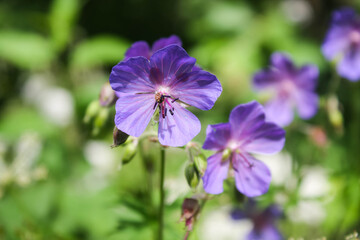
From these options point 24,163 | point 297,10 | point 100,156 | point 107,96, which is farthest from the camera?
point 297,10

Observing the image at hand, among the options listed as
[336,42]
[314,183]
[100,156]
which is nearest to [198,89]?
[336,42]

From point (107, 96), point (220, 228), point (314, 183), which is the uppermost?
point (107, 96)

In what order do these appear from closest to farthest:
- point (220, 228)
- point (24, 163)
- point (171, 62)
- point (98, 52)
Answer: point (171, 62) → point (24, 163) → point (220, 228) → point (98, 52)

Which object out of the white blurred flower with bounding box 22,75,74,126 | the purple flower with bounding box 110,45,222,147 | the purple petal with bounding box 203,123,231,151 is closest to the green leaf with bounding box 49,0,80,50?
the white blurred flower with bounding box 22,75,74,126

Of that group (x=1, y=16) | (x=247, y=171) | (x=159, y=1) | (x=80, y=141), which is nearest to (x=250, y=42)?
(x=159, y=1)

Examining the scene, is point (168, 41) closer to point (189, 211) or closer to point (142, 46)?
point (142, 46)

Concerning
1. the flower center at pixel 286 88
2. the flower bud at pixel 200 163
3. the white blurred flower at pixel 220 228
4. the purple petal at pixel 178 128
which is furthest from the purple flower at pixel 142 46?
the white blurred flower at pixel 220 228

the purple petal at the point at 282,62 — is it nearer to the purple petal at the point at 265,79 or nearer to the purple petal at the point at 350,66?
the purple petal at the point at 265,79

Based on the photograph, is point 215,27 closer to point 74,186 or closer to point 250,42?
point 250,42
